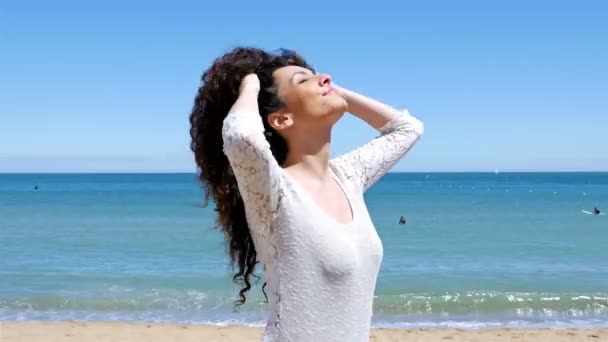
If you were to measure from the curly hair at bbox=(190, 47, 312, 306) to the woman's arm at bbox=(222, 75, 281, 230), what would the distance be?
0.16m

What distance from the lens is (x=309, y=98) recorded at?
218 centimetres

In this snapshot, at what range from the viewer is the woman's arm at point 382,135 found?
100.0 inches

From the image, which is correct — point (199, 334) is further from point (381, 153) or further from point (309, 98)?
point (309, 98)

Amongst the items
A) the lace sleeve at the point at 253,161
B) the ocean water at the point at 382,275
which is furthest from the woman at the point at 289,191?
the ocean water at the point at 382,275

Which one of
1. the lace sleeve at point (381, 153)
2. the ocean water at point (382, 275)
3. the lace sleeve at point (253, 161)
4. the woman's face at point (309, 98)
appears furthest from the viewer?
the ocean water at point (382, 275)

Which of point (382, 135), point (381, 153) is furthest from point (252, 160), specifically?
point (382, 135)

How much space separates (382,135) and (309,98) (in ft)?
1.90

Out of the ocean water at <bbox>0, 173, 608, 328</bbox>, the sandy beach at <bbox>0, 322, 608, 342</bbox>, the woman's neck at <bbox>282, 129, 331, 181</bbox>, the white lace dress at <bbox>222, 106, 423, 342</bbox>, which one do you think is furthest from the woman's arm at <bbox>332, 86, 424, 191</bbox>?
the sandy beach at <bbox>0, 322, 608, 342</bbox>

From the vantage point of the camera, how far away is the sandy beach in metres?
10.5

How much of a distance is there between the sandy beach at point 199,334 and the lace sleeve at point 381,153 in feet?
26.1

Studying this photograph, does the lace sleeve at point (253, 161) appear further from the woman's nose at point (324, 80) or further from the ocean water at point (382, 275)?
the ocean water at point (382, 275)

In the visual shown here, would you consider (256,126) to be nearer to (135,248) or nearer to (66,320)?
(66,320)

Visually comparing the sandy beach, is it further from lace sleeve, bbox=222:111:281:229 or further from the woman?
lace sleeve, bbox=222:111:281:229

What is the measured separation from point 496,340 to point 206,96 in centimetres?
892
